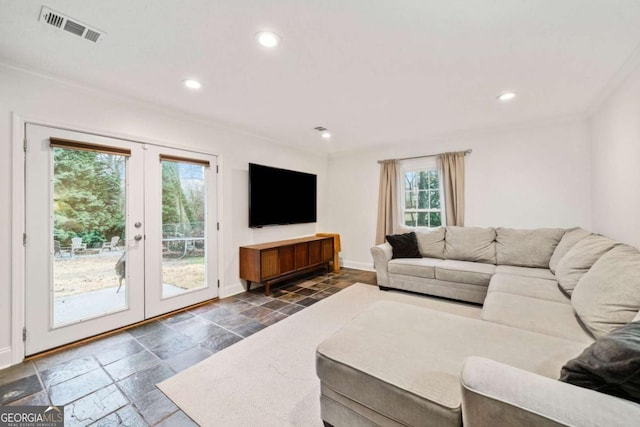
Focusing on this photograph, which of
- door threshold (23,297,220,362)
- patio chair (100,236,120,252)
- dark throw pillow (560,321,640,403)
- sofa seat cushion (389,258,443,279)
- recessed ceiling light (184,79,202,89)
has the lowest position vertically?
door threshold (23,297,220,362)

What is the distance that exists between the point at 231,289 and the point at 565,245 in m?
4.10

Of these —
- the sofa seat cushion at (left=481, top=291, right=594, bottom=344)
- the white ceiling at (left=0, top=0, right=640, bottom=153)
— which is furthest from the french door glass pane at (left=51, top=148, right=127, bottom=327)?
the sofa seat cushion at (left=481, top=291, right=594, bottom=344)

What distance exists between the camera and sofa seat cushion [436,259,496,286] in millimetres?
3084

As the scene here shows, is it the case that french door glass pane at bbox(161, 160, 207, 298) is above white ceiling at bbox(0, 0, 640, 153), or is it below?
below

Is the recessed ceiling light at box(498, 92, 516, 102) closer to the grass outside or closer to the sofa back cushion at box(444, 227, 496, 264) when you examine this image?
the sofa back cushion at box(444, 227, 496, 264)

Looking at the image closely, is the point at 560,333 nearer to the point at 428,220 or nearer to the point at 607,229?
the point at 607,229

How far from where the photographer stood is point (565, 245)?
2.80 metres

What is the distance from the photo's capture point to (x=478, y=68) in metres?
2.20

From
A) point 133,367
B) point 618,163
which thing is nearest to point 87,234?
point 133,367

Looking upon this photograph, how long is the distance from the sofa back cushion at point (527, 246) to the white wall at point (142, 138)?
3.24 metres

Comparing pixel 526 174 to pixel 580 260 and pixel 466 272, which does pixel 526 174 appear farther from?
pixel 580 260

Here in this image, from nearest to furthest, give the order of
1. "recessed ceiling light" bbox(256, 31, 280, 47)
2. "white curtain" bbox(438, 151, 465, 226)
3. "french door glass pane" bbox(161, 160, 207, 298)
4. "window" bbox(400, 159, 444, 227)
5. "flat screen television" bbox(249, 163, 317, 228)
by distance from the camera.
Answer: "recessed ceiling light" bbox(256, 31, 280, 47) → "french door glass pane" bbox(161, 160, 207, 298) → "flat screen television" bbox(249, 163, 317, 228) → "white curtain" bbox(438, 151, 465, 226) → "window" bbox(400, 159, 444, 227)

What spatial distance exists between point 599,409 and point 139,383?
2.44 m

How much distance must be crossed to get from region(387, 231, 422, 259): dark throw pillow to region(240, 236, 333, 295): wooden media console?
4.50 feet
